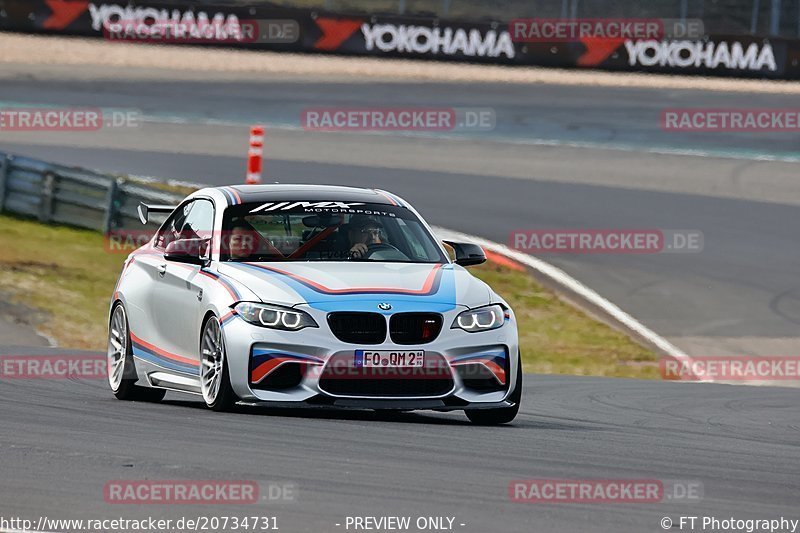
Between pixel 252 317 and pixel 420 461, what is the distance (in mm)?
1815

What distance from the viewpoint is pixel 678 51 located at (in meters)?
38.4

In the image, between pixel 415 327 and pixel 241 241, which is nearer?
pixel 415 327

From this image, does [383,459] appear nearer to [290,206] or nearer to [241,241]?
[241,241]

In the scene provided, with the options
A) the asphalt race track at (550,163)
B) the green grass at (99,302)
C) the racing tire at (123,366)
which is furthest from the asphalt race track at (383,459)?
the asphalt race track at (550,163)

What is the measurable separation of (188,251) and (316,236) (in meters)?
0.81

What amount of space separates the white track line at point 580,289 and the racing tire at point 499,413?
7845mm

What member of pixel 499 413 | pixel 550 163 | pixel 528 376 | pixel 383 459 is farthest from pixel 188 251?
pixel 550 163

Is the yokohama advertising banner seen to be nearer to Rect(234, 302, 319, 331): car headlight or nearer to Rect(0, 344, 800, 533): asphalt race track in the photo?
Rect(0, 344, 800, 533): asphalt race track

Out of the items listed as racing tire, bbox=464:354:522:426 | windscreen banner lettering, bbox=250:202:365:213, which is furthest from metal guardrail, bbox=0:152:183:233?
racing tire, bbox=464:354:522:426

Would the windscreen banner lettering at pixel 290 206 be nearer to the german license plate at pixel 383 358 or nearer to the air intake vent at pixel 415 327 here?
the air intake vent at pixel 415 327

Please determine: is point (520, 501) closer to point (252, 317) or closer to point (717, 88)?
point (252, 317)

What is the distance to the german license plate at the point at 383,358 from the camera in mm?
8953

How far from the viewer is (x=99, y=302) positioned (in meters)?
19.2

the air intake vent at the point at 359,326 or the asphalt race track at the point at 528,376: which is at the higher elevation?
the air intake vent at the point at 359,326
